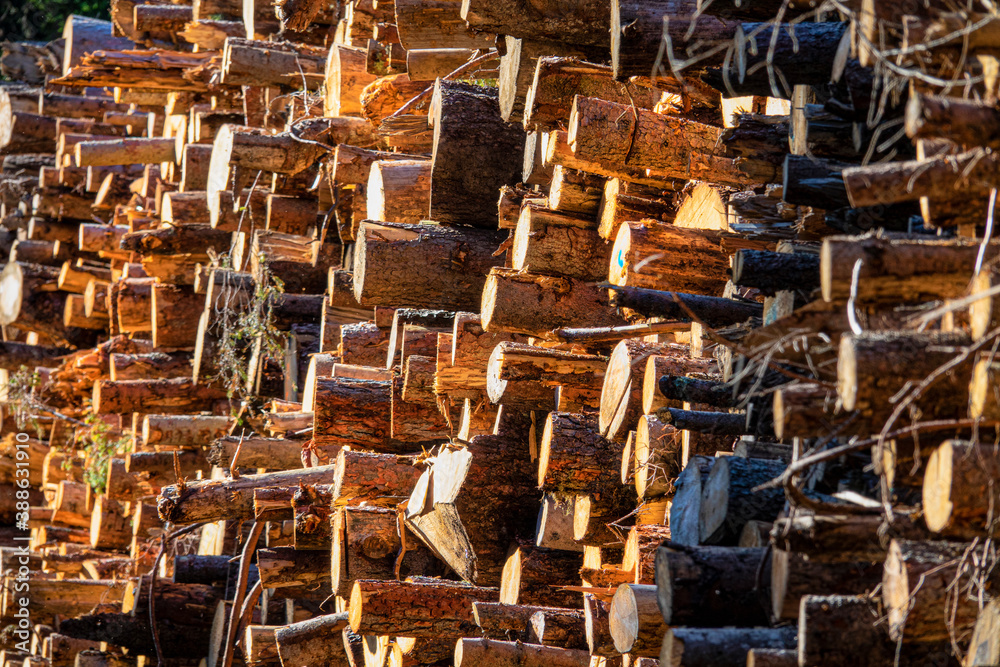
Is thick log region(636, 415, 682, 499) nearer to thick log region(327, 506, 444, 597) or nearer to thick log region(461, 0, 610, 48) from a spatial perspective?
thick log region(461, 0, 610, 48)

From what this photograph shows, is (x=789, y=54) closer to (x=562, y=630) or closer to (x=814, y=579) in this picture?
(x=814, y=579)

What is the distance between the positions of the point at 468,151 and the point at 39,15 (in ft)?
39.0

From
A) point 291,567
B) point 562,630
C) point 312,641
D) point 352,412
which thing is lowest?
point 312,641

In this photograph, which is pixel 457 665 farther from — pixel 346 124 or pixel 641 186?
pixel 346 124

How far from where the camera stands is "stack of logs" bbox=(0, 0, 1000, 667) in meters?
2.04

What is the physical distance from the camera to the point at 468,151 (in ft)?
14.0

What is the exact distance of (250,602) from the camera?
5.39 metres

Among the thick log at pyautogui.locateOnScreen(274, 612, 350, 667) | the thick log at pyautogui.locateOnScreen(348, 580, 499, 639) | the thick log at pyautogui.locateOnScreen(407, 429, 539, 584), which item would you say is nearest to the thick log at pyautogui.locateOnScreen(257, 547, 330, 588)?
the thick log at pyautogui.locateOnScreen(274, 612, 350, 667)

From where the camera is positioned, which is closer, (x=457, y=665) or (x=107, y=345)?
(x=457, y=665)

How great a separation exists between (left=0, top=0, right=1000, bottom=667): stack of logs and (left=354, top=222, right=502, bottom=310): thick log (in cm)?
2

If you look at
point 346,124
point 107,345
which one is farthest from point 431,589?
point 107,345

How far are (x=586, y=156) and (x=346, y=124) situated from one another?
2.43 m

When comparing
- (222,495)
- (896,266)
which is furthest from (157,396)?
(896,266)

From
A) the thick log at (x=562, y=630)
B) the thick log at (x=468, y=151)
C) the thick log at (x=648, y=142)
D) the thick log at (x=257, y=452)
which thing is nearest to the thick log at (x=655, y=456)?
the thick log at (x=562, y=630)
